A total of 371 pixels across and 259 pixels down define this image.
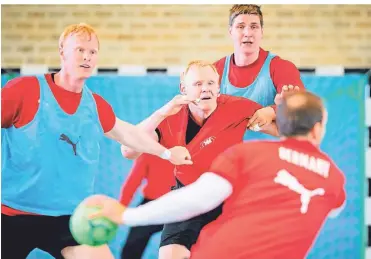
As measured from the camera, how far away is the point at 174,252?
234 cm

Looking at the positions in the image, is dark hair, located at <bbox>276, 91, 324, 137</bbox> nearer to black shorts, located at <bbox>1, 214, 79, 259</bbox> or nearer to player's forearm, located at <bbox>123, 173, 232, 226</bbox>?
player's forearm, located at <bbox>123, 173, 232, 226</bbox>

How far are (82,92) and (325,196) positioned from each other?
111cm

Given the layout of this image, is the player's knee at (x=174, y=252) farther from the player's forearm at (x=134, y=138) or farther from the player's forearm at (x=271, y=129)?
the player's forearm at (x=271, y=129)

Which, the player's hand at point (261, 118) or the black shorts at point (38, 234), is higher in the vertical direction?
the player's hand at point (261, 118)

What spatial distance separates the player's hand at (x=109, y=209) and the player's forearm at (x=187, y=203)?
6 centimetres

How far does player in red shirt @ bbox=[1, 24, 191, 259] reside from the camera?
2.39 m

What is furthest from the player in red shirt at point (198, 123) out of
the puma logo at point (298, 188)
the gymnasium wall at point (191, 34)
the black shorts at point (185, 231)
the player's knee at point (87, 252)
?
the puma logo at point (298, 188)

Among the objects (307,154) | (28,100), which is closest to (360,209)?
(307,154)

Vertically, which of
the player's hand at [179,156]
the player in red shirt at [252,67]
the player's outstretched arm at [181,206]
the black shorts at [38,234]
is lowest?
the black shorts at [38,234]

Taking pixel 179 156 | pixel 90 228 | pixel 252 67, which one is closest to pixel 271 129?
pixel 252 67

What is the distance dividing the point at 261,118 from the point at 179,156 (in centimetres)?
38

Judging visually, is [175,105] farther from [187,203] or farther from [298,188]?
[298,188]

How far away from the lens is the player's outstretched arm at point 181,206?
2.01m

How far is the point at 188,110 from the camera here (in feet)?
7.89
